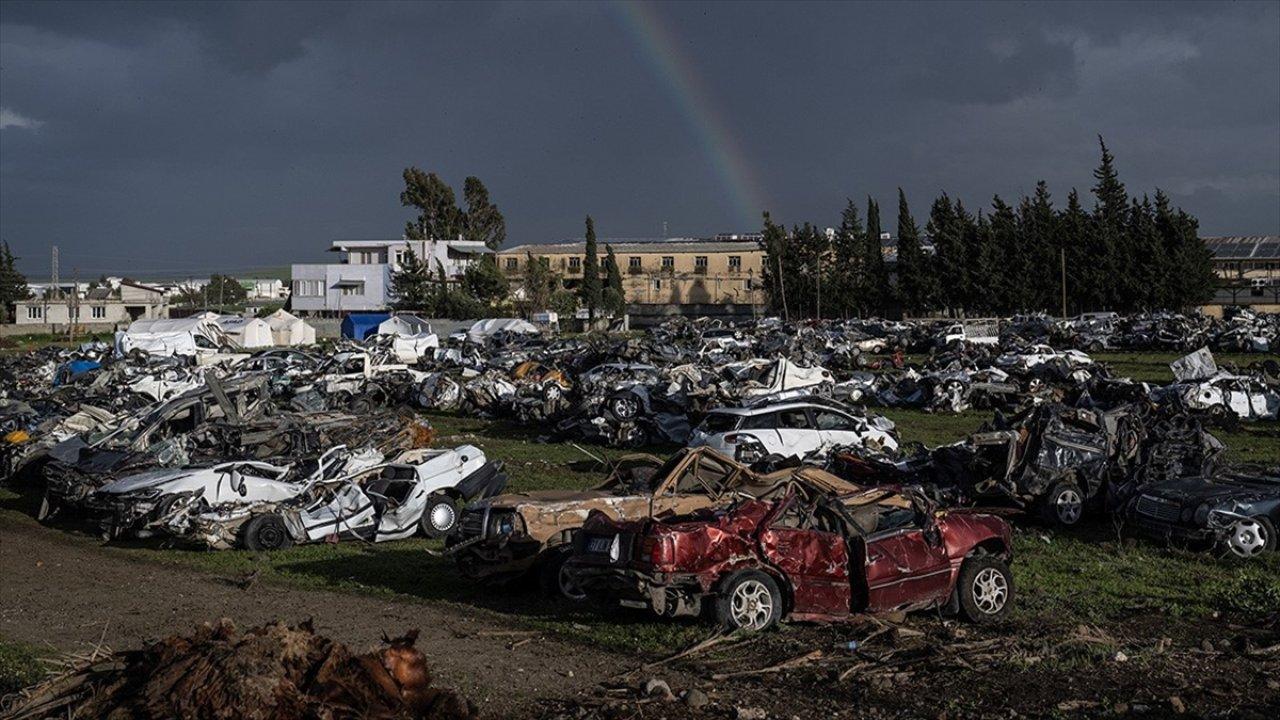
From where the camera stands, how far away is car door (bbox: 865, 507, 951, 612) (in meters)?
10.4

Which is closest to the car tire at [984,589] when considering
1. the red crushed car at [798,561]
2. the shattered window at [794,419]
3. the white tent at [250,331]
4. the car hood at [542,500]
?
the red crushed car at [798,561]

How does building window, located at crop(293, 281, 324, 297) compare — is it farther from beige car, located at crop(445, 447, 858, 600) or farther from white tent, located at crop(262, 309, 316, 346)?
beige car, located at crop(445, 447, 858, 600)

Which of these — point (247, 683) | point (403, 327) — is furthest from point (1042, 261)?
point (247, 683)

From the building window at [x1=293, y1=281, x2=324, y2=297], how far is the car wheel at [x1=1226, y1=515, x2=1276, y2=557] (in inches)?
3804

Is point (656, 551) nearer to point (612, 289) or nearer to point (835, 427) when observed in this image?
point (835, 427)

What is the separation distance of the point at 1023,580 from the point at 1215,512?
117 inches

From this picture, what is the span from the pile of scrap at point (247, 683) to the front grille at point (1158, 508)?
33.5 ft

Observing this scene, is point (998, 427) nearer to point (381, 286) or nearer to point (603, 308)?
point (603, 308)

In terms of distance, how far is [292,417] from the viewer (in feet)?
73.3

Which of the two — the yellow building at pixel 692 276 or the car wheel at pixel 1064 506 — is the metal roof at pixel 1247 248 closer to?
the yellow building at pixel 692 276

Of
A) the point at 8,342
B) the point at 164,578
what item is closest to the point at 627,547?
the point at 164,578

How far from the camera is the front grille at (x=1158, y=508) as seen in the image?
1415 centimetres

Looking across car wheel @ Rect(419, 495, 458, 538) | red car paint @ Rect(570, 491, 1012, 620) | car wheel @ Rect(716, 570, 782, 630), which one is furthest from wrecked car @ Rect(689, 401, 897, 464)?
car wheel @ Rect(716, 570, 782, 630)

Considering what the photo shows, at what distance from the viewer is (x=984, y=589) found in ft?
35.5
